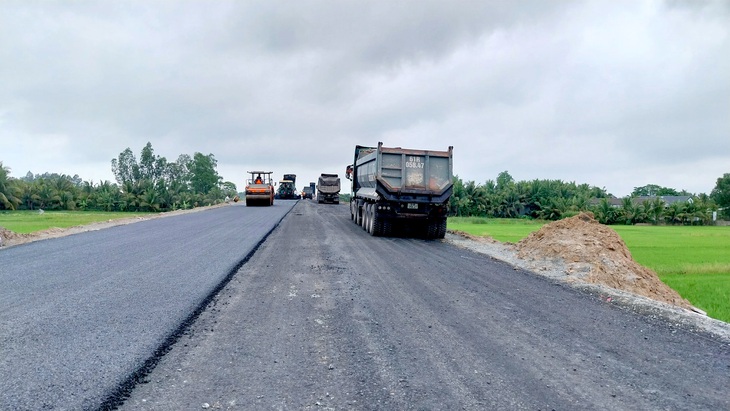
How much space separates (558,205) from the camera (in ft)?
172

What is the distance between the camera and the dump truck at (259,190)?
38.6 metres

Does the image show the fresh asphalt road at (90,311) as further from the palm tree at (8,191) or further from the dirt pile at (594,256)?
the palm tree at (8,191)

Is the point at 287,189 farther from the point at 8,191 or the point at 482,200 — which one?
the point at 8,191

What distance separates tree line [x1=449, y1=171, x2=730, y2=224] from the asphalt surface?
45948 mm

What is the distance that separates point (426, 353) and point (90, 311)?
4.25 meters

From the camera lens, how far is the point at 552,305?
276 inches

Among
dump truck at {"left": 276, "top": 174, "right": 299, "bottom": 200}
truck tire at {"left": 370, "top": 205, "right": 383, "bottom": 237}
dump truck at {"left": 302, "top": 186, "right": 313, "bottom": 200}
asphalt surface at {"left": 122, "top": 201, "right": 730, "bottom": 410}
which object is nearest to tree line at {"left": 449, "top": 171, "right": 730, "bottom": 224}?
dump truck at {"left": 276, "top": 174, "right": 299, "bottom": 200}

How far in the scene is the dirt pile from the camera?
9.58 m

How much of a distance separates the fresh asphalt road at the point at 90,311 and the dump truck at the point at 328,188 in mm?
35530

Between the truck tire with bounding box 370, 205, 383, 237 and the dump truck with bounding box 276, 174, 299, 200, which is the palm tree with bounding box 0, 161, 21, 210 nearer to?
the dump truck with bounding box 276, 174, 299, 200

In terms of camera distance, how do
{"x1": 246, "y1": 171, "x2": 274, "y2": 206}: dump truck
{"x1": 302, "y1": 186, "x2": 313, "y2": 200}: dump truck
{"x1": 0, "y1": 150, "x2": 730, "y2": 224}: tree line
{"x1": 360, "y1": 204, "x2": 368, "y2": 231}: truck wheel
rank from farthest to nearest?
{"x1": 302, "y1": 186, "x2": 313, "y2": 200}: dump truck, {"x1": 0, "y1": 150, "x2": 730, "y2": 224}: tree line, {"x1": 246, "y1": 171, "x2": 274, "y2": 206}: dump truck, {"x1": 360, "y1": 204, "x2": 368, "y2": 231}: truck wheel

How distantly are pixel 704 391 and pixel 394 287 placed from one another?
179 inches

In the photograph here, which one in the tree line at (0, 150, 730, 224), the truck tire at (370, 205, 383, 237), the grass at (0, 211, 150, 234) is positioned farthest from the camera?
the tree line at (0, 150, 730, 224)

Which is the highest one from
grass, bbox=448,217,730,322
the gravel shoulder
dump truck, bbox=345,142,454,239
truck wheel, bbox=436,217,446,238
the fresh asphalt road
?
dump truck, bbox=345,142,454,239
